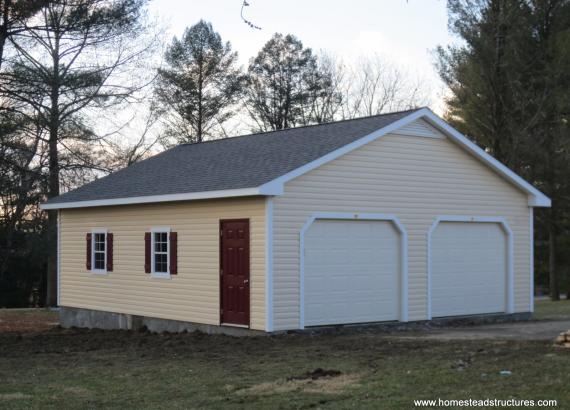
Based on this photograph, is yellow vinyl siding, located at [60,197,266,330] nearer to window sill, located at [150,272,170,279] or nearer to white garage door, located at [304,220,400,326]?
window sill, located at [150,272,170,279]

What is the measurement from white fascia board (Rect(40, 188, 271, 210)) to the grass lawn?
2720mm

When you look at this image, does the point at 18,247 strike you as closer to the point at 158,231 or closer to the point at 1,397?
the point at 158,231

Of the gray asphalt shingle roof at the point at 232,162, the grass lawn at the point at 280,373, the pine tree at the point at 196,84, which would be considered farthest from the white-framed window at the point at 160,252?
the pine tree at the point at 196,84

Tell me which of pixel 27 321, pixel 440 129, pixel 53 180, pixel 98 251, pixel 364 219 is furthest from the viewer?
pixel 53 180

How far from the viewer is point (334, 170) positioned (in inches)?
679

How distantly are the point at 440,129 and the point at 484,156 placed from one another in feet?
4.31

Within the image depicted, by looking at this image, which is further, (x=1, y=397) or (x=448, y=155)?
(x=448, y=155)

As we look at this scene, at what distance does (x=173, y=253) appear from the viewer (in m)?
18.7

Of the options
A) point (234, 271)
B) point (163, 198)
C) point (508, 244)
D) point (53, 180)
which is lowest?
point (234, 271)

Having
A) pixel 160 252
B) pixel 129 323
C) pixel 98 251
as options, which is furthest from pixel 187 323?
pixel 98 251

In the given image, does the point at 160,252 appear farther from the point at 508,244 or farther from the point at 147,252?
the point at 508,244

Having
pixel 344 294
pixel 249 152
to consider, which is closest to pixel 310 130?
pixel 249 152

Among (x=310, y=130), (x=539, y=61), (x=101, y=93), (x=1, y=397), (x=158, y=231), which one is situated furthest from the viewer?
(x=539, y=61)

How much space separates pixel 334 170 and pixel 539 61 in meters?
18.0
